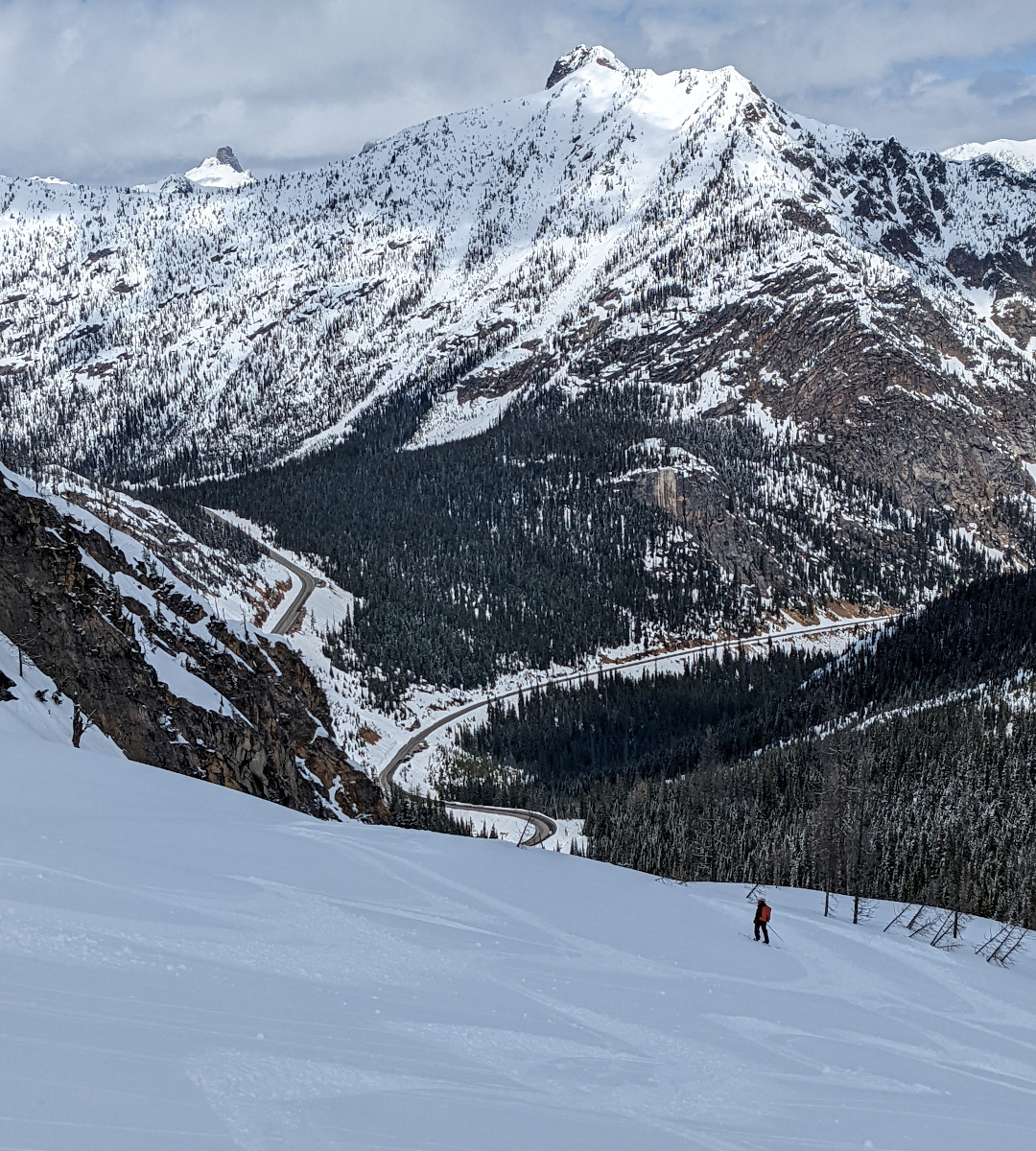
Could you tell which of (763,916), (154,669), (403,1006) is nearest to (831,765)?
(154,669)

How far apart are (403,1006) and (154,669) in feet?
142

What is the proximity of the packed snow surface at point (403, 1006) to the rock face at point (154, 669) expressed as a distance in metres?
15.5

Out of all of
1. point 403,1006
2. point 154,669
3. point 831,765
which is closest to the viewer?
point 403,1006

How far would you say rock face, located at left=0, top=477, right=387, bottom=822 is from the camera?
47.8m

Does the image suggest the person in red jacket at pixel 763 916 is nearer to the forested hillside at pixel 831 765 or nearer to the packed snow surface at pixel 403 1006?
the packed snow surface at pixel 403 1006

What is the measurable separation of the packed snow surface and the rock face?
50.9 feet

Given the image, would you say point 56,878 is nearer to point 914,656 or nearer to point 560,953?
point 560,953

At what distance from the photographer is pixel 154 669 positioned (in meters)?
56.0

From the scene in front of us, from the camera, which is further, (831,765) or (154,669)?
(831,765)

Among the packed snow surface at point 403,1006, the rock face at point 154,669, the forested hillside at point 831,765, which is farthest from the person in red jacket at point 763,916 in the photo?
the rock face at point 154,669

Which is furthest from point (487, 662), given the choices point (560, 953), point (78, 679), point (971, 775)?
point (560, 953)

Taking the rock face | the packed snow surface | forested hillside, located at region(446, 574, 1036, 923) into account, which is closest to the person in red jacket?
the packed snow surface

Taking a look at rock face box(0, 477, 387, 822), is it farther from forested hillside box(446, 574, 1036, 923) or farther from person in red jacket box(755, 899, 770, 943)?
forested hillside box(446, 574, 1036, 923)

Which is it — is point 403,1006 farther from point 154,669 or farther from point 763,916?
point 154,669
